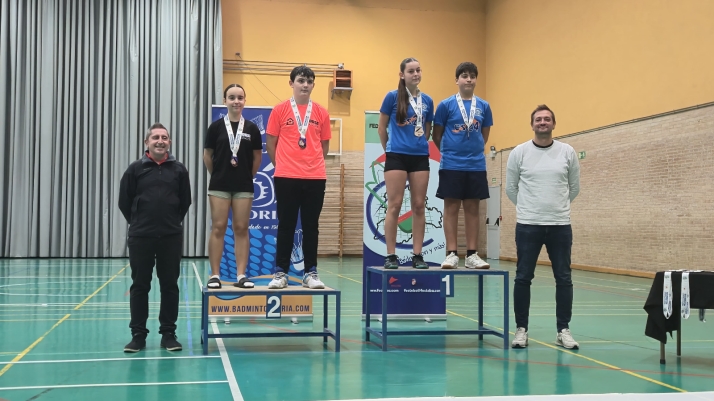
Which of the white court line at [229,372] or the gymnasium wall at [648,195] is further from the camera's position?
the gymnasium wall at [648,195]

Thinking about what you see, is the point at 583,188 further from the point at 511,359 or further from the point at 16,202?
the point at 16,202

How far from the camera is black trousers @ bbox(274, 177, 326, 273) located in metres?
6.09

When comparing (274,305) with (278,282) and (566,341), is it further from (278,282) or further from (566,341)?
(566,341)

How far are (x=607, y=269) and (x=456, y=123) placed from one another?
35.4 ft

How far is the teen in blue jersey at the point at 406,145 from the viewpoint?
245 inches

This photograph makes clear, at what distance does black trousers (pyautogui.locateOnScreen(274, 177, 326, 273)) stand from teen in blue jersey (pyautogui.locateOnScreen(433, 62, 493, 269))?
1130 millimetres

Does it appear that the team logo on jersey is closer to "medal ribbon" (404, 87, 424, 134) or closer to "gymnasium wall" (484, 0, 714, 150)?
"medal ribbon" (404, 87, 424, 134)

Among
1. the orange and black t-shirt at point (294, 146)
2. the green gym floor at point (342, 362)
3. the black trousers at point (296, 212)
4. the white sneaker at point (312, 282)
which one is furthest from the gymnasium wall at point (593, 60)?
the white sneaker at point (312, 282)

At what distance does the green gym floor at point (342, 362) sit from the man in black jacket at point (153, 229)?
0.93 ft

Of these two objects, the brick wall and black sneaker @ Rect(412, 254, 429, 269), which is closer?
black sneaker @ Rect(412, 254, 429, 269)

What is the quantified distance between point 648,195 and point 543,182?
30.5 feet

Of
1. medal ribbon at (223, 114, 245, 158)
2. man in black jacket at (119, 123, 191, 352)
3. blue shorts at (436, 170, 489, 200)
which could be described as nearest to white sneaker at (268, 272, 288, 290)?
man in black jacket at (119, 123, 191, 352)

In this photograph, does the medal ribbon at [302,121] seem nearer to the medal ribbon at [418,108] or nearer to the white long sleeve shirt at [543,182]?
the medal ribbon at [418,108]

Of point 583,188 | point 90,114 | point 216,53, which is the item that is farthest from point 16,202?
point 583,188
